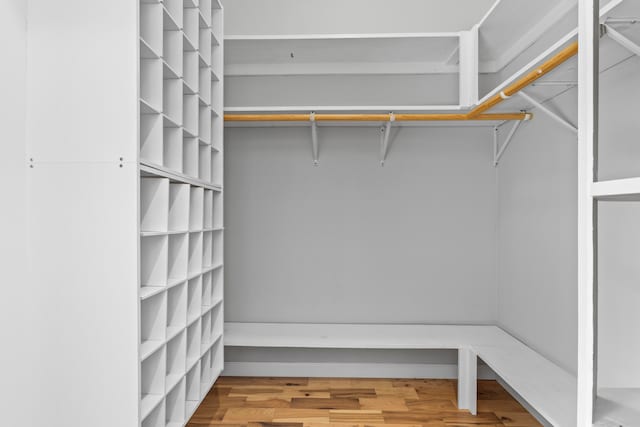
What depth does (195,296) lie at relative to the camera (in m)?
1.93

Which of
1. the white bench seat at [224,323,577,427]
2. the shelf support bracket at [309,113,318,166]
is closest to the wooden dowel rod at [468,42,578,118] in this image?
the shelf support bracket at [309,113,318,166]

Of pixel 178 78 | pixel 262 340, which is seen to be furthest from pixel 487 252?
pixel 178 78

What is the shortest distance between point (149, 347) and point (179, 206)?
0.56 metres

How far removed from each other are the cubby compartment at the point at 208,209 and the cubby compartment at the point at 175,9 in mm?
772

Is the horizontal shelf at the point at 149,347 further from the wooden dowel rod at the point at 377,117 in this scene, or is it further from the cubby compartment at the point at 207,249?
the wooden dowel rod at the point at 377,117

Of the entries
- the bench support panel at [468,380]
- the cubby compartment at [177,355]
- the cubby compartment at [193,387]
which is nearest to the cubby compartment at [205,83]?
the cubby compartment at [177,355]

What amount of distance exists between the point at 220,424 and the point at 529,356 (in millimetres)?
1599

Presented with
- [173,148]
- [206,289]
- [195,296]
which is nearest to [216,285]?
[206,289]

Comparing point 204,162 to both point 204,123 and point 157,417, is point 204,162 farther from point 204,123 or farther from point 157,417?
point 157,417

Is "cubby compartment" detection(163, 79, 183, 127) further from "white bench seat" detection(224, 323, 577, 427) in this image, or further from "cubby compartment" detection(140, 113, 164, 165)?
"white bench seat" detection(224, 323, 577, 427)

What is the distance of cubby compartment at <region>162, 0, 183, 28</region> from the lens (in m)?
1.59

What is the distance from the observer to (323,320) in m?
Answer: 2.89

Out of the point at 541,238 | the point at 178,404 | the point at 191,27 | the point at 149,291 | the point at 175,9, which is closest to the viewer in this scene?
the point at 149,291

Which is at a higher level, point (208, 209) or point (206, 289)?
point (208, 209)
